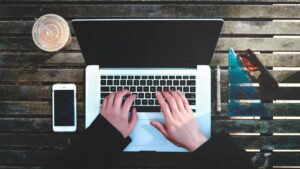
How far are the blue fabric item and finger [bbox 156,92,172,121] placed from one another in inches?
11.6

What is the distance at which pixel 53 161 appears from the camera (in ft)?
5.31

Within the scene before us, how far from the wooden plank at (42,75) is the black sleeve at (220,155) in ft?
2.12

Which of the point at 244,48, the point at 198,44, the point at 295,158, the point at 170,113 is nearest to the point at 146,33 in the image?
the point at 198,44

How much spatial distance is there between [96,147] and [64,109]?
9.3 inches

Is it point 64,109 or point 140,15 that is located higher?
point 140,15

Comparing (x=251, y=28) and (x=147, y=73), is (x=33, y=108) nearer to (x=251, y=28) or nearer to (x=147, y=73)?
(x=147, y=73)

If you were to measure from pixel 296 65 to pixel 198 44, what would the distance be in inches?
19.0

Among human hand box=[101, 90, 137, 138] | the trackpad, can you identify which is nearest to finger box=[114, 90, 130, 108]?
human hand box=[101, 90, 137, 138]

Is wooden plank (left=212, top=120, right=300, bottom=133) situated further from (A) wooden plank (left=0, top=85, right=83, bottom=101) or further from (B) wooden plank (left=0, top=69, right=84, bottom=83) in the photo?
(A) wooden plank (left=0, top=85, right=83, bottom=101)

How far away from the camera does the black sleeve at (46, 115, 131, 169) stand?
1.55 meters

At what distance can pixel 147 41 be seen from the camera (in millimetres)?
1546

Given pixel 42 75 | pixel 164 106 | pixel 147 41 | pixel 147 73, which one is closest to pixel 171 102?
pixel 164 106

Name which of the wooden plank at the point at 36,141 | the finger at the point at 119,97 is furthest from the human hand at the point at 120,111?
the wooden plank at the point at 36,141

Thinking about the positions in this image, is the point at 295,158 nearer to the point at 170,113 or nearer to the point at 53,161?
the point at 170,113
